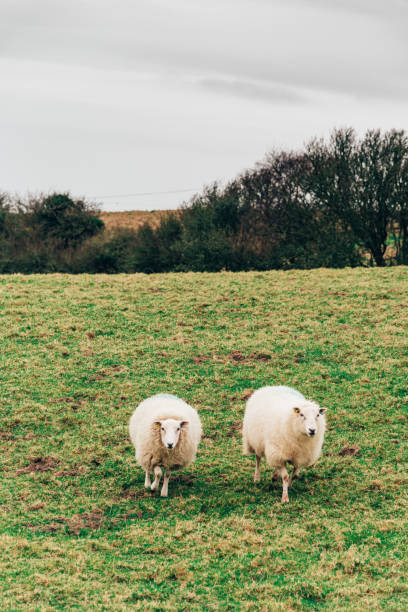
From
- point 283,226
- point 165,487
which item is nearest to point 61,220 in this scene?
point 283,226

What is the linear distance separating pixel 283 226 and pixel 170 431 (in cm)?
2815

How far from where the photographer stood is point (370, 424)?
510 inches

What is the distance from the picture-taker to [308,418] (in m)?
9.34

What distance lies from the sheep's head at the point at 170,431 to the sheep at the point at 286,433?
4.16ft

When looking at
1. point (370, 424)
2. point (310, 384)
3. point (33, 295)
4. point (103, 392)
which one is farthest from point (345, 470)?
point (33, 295)

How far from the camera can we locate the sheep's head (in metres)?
9.53

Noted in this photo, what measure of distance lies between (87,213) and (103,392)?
1281 inches

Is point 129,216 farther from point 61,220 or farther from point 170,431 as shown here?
point 170,431

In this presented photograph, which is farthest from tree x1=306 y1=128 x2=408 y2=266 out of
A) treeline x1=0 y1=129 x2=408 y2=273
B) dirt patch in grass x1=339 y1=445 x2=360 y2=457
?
dirt patch in grass x1=339 y1=445 x2=360 y2=457

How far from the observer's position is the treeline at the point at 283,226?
3375 cm

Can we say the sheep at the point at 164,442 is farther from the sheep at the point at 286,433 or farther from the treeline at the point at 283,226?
the treeline at the point at 283,226

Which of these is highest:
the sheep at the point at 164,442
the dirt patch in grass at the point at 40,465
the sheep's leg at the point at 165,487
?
the sheep at the point at 164,442

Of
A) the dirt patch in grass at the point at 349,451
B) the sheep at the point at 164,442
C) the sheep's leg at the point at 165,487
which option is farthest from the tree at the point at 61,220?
the sheep's leg at the point at 165,487

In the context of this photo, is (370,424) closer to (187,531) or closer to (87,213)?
(187,531)
